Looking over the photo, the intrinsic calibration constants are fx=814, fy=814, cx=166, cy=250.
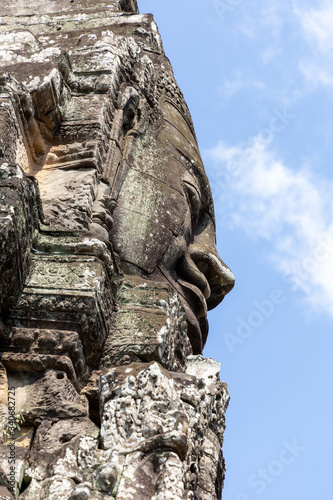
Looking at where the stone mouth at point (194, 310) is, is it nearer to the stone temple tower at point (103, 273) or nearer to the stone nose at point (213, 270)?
the stone temple tower at point (103, 273)

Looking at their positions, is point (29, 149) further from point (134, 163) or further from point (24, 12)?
point (24, 12)

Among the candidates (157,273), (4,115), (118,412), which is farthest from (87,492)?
(4,115)

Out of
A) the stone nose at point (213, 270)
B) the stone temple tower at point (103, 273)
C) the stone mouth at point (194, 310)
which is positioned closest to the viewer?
the stone temple tower at point (103, 273)

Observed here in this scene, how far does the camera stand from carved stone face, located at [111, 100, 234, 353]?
20.7 ft

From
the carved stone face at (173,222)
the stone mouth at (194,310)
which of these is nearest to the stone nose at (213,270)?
the carved stone face at (173,222)

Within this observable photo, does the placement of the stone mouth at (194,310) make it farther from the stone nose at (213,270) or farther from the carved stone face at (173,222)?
the stone nose at (213,270)

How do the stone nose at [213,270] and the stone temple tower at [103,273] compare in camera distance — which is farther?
the stone nose at [213,270]

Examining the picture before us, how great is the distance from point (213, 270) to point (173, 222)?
786mm

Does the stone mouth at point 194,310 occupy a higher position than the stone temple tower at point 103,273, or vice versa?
the stone temple tower at point 103,273

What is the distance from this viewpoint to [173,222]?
6578 mm

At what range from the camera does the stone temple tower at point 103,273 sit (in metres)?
4.21

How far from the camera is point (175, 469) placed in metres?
4.04

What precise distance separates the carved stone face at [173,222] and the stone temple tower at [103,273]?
0.05 feet

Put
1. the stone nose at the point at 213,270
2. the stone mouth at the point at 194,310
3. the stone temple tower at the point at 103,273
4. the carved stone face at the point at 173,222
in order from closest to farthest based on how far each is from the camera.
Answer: the stone temple tower at the point at 103,273 < the carved stone face at the point at 173,222 < the stone mouth at the point at 194,310 < the stone nose at the point at 213,270
